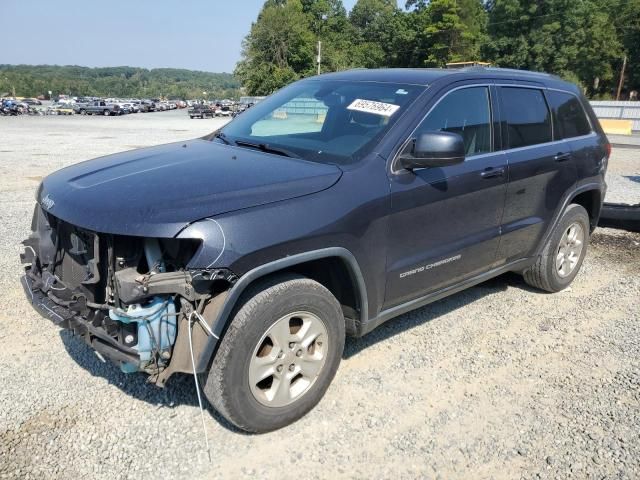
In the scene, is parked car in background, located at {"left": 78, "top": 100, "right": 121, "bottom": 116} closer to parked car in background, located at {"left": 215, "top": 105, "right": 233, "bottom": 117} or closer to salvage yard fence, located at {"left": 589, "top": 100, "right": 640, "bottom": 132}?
parked car in background, located at {"left": 215, "top": 105, "right": 233, "bottom": 117}

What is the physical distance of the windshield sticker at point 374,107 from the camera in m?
3.33

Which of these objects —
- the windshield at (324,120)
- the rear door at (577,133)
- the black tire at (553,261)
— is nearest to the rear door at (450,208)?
the windshield at (324,120)

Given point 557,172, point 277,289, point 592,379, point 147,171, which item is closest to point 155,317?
point 277,289

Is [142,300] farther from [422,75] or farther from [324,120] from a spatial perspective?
[422,75]

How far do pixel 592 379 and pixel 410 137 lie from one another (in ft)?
6.53

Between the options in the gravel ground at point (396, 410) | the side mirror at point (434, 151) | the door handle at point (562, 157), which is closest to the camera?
the gravel ground at point (396, 410)

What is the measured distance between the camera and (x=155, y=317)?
96.3 inches

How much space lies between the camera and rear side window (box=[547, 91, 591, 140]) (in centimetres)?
452

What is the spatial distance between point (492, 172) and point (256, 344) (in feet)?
7.01

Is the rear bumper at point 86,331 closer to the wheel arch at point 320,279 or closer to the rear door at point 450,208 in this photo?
the wheel arch at point 320,279

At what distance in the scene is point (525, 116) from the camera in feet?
13.7

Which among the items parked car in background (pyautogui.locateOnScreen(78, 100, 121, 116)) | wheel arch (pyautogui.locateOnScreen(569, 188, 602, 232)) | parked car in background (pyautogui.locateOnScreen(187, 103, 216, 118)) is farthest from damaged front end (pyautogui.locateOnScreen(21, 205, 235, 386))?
parked car in background (pyautogui.locateOnScreen(78, 100, 121, 116))

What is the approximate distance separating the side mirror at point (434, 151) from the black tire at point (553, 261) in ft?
6.47

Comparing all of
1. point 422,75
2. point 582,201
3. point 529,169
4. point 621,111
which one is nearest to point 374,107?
point 422,75
